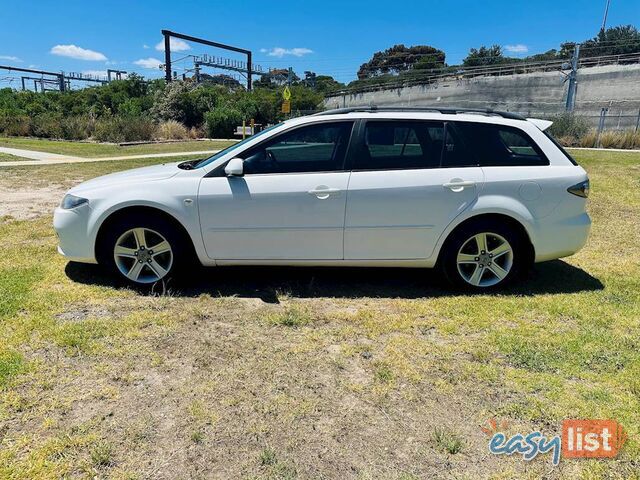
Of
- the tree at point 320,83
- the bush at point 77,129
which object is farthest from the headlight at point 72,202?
the tree at point 320,83

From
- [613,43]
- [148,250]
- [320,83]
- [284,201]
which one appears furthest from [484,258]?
[320,83]

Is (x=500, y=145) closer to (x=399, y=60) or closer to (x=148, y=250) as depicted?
(x=148, y=250)

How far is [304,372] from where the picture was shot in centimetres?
310

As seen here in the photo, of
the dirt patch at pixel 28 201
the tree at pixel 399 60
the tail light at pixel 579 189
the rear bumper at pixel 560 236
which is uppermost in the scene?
the tree at pixel 399 60

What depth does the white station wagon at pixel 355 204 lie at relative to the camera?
13.8ft

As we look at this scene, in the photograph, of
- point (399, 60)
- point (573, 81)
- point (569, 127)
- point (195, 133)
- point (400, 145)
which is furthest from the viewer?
point (399, 60)

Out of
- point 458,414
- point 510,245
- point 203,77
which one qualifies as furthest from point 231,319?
point 203,77

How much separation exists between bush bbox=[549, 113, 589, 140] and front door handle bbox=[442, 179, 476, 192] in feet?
76.0

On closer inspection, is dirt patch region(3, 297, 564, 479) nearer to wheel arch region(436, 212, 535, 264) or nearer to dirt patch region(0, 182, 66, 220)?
wheel arch region(436, 212, 535, 264)

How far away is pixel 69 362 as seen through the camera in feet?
10.3

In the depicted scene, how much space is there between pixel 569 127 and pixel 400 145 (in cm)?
2424

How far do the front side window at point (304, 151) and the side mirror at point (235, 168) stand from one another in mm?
135

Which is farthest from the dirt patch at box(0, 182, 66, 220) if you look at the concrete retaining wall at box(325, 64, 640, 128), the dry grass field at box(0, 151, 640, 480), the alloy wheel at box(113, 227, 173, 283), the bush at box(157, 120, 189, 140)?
the concrete retaining wall at box(325, 64, 640, 128)

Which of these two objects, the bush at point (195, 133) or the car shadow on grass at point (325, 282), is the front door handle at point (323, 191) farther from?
the bush at point (195, 133)
